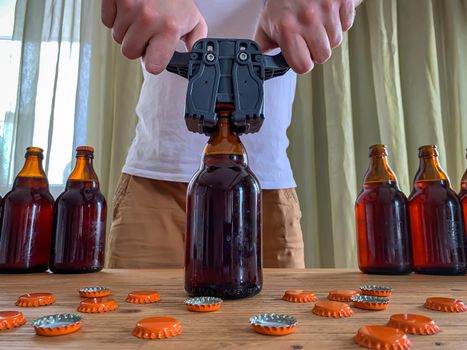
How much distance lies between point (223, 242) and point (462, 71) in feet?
4.00

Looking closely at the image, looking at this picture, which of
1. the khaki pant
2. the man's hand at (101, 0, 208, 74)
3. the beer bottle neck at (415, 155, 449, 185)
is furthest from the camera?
the khaki pant

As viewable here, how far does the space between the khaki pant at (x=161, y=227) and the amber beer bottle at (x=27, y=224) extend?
18cm

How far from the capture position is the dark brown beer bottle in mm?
510

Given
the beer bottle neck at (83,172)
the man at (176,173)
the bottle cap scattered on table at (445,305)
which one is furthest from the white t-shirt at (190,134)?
the bottle cap scattered on table at (445,305)

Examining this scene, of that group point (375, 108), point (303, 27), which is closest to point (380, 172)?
point (303, 27)

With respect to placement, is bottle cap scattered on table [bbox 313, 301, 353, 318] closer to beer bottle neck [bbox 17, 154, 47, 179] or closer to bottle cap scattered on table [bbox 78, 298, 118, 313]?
bottle cap scattered on table [bbox 78, 298, 118, 313]

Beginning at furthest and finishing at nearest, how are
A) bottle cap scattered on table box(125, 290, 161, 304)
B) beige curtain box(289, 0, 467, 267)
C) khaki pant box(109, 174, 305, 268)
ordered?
beige curtain box(289, 0, 467, 267)
khaki pant box(109, 174, 305, 268)
bottle cap scattered on table box(125, 290, 161, 304)

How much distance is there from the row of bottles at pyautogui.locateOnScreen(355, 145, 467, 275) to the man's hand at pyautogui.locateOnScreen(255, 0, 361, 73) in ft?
0.69

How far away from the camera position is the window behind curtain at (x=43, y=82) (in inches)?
49.9

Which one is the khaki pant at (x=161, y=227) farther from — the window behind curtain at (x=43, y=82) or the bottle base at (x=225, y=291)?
the window behind curtain at (x=43, y=82)

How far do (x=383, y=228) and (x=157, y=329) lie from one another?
0.40 m

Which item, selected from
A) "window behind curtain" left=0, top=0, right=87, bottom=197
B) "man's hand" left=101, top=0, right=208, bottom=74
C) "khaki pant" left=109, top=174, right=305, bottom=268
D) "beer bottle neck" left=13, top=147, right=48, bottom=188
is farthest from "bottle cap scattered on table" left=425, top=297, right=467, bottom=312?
"window behind curtain" left=0, top=0, right=87, bottom=197

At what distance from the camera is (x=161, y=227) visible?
0.73 meters

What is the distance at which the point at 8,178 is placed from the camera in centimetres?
124
